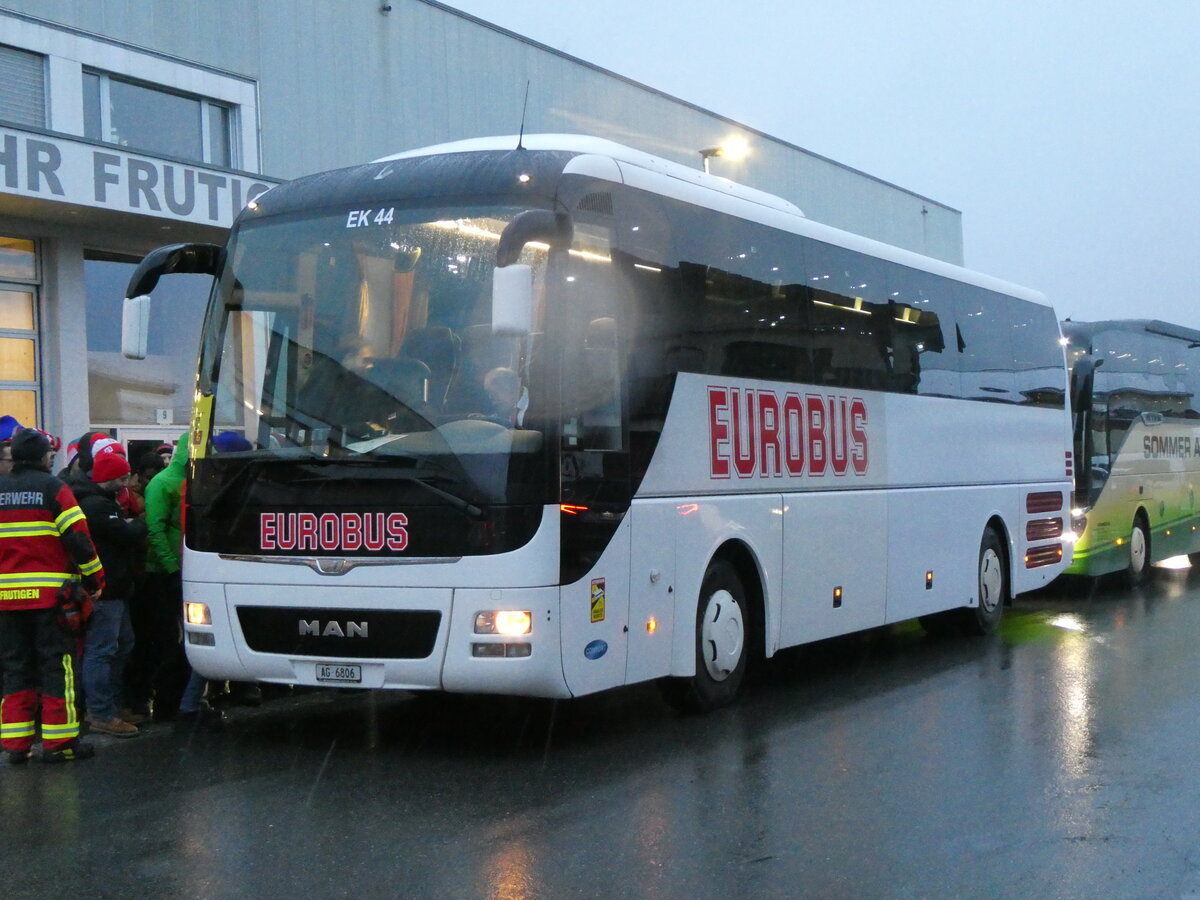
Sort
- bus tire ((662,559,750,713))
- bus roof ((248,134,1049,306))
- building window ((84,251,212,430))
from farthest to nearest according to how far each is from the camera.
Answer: building window ((84,251,212,430)) → bus tire ((662,559,750,713)) → bus roof ((248,134,1049,306))

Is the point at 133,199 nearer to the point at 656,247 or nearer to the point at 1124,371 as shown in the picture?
the point at 656,247

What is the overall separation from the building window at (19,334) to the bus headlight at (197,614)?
8.86 metres

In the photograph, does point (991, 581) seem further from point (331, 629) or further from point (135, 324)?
point (135, 324)

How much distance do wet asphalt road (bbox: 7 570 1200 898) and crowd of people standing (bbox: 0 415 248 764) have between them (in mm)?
306

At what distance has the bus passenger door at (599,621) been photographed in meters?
7.66

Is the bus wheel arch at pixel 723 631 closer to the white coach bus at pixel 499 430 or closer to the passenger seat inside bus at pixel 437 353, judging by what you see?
the white coach bus at pixel 499 430

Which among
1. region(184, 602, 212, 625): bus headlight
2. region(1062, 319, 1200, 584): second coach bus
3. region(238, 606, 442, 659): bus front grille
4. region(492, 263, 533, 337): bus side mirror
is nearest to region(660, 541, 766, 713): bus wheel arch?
region(238, 606, 442, 659): bus front grille

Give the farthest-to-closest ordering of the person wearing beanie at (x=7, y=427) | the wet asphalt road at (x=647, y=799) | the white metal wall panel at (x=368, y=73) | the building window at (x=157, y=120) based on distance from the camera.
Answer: the white metal wall panel at (x=368, y=73), the building window at (x=157, y=120), the person wearing beanie at (x=7, y=427), the wet asphalt road at (x=647, y=799)

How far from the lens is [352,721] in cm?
928

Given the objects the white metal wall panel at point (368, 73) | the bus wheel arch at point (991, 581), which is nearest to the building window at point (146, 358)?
the white metal wall panel at point (368, 73)

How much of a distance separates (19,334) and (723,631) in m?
10.7

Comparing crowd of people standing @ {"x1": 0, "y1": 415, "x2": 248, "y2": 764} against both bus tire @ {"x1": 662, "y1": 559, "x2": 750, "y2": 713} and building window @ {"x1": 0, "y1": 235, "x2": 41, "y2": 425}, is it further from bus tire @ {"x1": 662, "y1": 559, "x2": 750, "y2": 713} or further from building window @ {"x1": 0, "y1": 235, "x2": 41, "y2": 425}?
building window @ {"x1": 0, "y1": 235, "x2": 41, "y2": 425}

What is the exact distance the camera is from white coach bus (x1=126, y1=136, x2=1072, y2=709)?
7527mm

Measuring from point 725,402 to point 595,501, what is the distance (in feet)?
5.70
